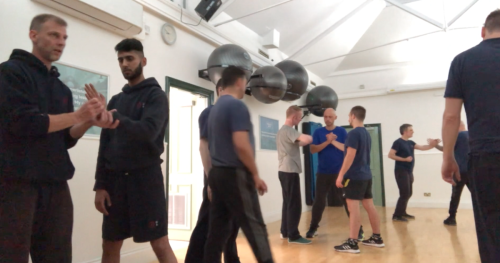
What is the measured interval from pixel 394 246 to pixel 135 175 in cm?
293

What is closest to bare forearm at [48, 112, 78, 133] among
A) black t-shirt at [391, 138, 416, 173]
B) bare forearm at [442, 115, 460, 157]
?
bare forearm at [442, 115, 460, 157]

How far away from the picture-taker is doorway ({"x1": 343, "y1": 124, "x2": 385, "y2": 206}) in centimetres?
792

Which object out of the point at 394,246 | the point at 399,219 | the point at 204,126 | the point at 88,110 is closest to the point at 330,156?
the point at 394,246

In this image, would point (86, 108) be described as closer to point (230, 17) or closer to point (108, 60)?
point (108, 60)

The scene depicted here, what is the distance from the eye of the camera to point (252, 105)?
5398 mm

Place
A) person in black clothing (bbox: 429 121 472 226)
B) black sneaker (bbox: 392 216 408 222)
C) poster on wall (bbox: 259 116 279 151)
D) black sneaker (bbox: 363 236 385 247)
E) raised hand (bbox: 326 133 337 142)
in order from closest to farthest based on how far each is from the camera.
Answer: black sneaker (bbox: 363 236 385 247), raised hand (bbox: 326 133 337 142), person in black clothing (bbox: 429 121 472 226), black sneaker (bbox: 392 216 408 222), poster on wall (bbox: 259 116 279 151)

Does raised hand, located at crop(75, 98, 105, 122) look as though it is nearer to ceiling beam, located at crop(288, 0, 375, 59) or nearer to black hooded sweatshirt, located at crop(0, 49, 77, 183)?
black hooded sweatshirt, located at crop(0, 49, 77, 183)

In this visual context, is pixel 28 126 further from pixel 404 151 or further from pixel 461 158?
pixel 404 151

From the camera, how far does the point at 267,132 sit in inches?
230

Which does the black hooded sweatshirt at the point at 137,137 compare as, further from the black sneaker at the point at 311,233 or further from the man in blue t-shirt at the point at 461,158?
the man in blue t-shirt at the point at 461,158

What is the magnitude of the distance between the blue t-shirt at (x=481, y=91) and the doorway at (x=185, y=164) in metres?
3.09

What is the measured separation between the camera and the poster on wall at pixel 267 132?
566 centimetres

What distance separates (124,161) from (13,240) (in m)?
0.60

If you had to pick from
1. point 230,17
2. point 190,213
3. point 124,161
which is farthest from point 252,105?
point 124,161
